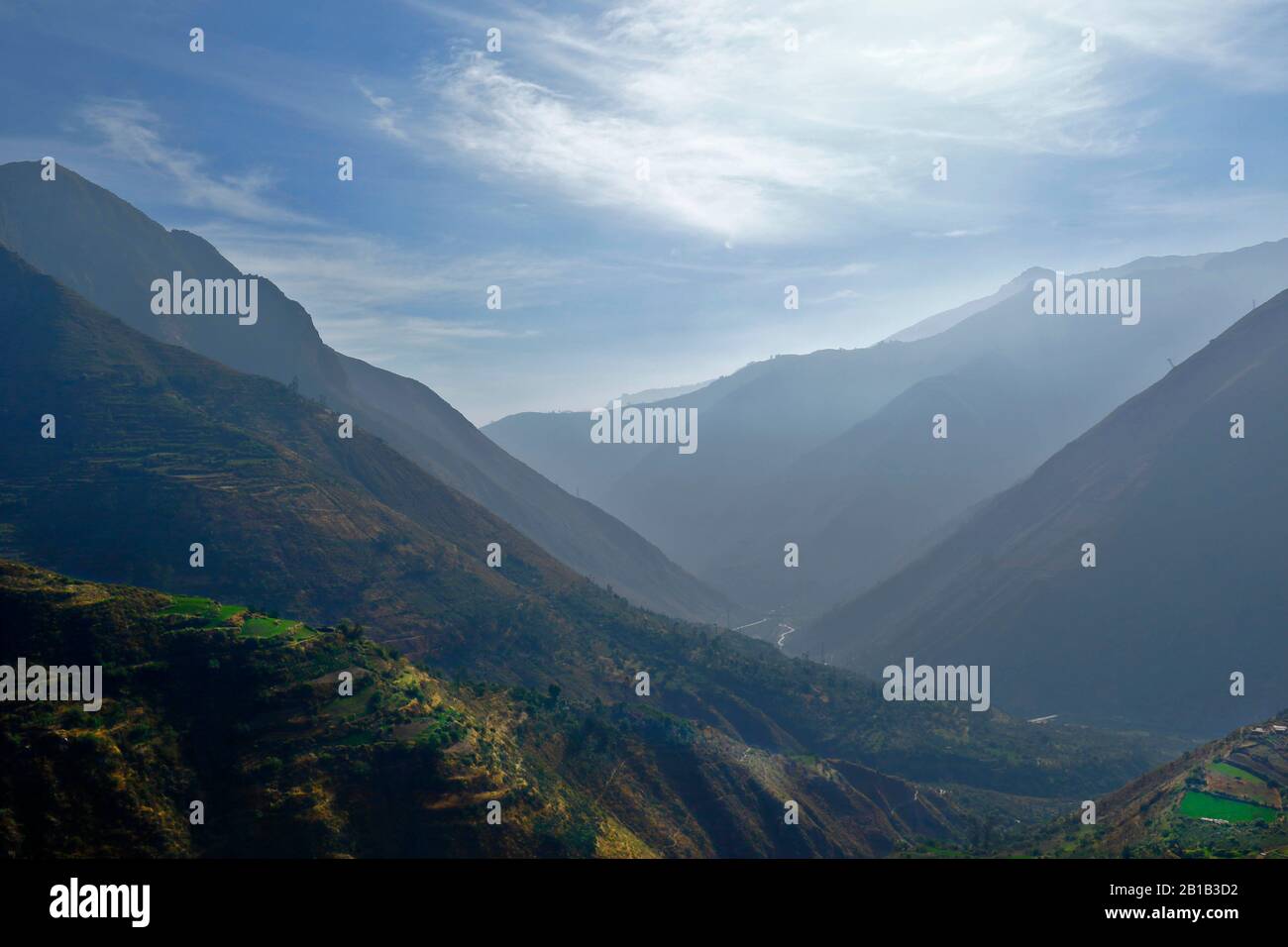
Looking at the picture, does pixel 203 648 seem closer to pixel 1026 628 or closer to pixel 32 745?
pixel 32 745

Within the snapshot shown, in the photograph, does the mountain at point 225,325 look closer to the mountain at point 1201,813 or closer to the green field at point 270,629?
the green field at point 270,629

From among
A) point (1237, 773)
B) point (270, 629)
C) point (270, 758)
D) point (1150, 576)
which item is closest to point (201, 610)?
point (270, 629)

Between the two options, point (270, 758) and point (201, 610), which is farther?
point (201, 610)

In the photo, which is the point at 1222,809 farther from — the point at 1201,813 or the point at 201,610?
the point at 201,610

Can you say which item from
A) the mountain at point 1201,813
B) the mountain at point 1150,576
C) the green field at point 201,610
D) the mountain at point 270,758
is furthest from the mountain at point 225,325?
the mountain at point 1201,813
